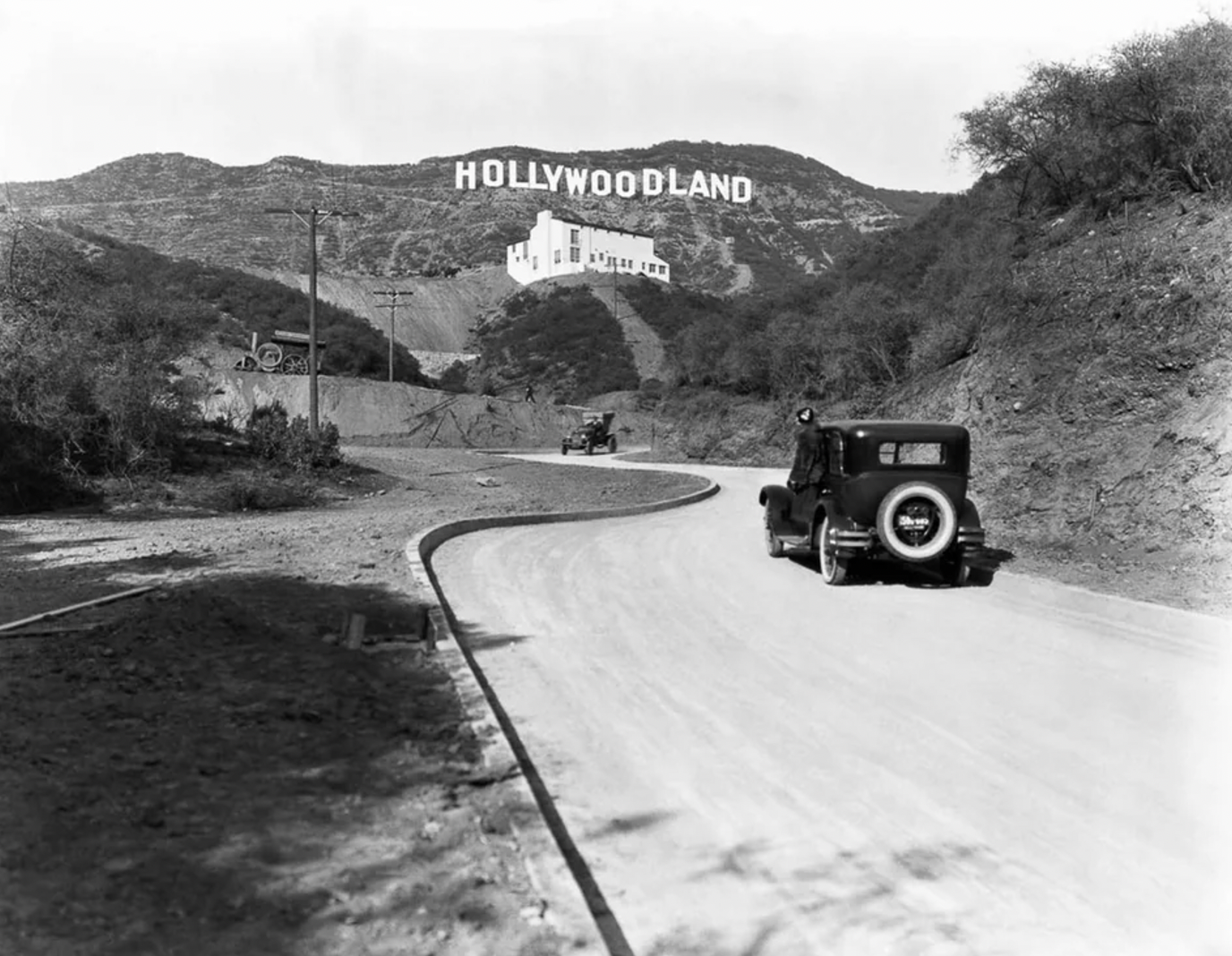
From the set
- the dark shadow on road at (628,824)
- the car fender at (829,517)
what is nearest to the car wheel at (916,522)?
the car fender at (829,517)

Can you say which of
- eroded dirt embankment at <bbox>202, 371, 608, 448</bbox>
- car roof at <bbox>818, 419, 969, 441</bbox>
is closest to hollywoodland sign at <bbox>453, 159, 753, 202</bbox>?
eroded dirt embankment at <bbox>202, 371, 608, 448</bbox>

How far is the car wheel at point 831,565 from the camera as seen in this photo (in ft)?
34.7

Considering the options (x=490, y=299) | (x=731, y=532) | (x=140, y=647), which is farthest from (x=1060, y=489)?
(x=490, y=299)

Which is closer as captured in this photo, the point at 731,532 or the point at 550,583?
the point at 550,583

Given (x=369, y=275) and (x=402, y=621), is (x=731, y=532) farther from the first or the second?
(x=369, y=275)

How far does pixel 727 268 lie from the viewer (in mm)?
156125

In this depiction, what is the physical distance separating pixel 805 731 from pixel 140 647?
486 cm

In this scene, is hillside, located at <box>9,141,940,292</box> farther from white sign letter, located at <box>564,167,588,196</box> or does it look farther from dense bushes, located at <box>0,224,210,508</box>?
dense bushes, located at <box>0,224,210,508</box>

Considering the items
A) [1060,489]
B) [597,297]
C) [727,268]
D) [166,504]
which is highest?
[727,268]

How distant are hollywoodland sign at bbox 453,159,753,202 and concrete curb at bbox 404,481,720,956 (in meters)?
177

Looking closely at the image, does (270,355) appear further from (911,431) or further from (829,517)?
(911,431)

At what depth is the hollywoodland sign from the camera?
17675 cm

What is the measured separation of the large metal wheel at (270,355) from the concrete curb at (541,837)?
1918 inches

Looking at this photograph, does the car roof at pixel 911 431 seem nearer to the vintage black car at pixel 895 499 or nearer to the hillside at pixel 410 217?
the vintage black car at pixel 895 499
